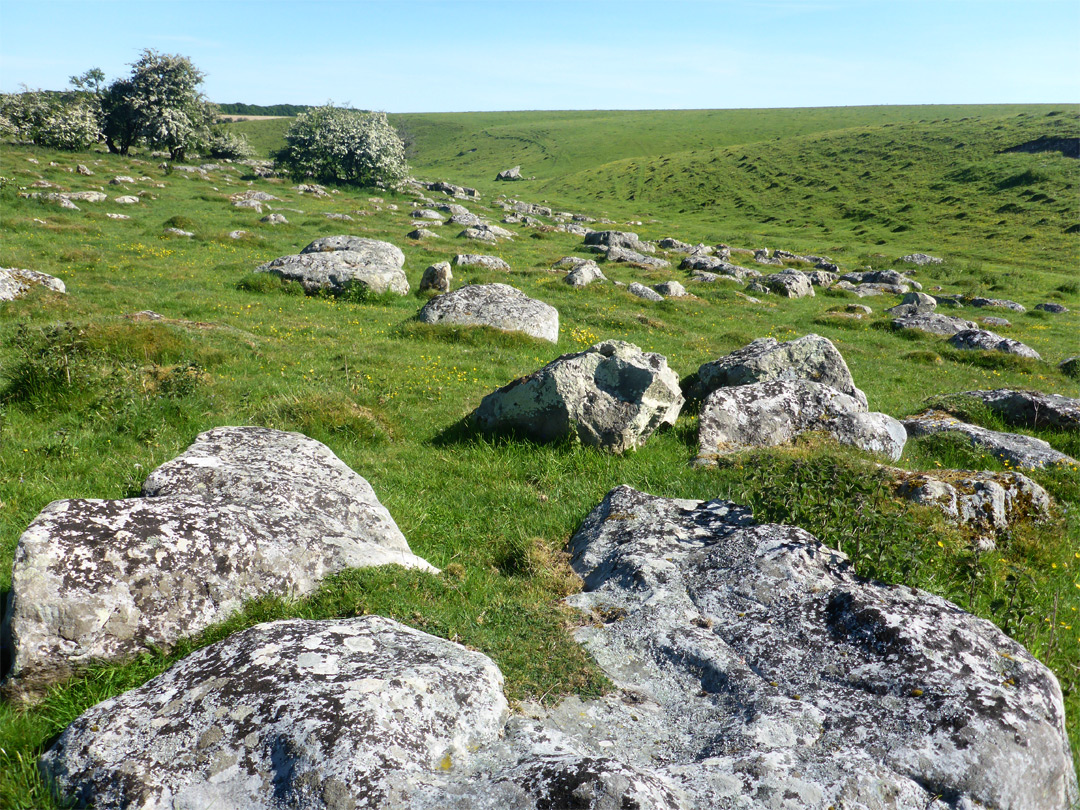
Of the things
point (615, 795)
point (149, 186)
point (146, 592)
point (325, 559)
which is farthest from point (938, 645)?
point (149, 186)

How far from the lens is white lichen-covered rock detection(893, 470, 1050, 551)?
8.50 metres

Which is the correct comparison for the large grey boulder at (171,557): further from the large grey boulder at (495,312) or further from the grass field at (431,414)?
the large grey boulder at (495,312)

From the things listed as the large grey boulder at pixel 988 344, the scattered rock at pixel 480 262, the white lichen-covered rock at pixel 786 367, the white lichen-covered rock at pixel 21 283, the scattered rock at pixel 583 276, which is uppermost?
the white lichen-covered rock at pixel 21 283

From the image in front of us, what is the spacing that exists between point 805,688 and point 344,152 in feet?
239

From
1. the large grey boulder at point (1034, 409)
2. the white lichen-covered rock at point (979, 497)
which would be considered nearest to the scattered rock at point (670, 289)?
the large grey boulder at point (1034, 409)

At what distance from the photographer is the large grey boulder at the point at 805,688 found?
425 cm

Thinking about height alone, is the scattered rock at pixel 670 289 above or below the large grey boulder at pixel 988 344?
above

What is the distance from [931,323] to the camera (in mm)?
30891

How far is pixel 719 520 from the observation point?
783cm

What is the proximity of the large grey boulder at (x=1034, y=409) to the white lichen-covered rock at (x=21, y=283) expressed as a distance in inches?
997

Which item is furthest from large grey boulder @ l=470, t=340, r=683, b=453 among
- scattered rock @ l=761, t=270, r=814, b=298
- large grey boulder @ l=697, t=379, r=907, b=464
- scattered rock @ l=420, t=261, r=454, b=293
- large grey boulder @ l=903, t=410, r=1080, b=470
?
scattered rock @ l=761, t=270, r=814, b=298

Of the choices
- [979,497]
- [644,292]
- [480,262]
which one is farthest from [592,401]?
[480,262]

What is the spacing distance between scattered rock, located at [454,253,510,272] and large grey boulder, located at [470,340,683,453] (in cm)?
2198

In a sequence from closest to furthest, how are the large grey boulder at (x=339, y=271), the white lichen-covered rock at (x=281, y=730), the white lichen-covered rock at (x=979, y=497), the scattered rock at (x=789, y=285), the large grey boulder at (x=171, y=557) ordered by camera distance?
1. the white lichen-covered rock at (x=281, y=730)
2. the large grey boulder at (x=171, y=557)
3. the white lichen-covered rock at (x=979, y=497)
4. the large grey boulder at (x=339, y=271)
5. the scattered rock at (x=789, y=285)
